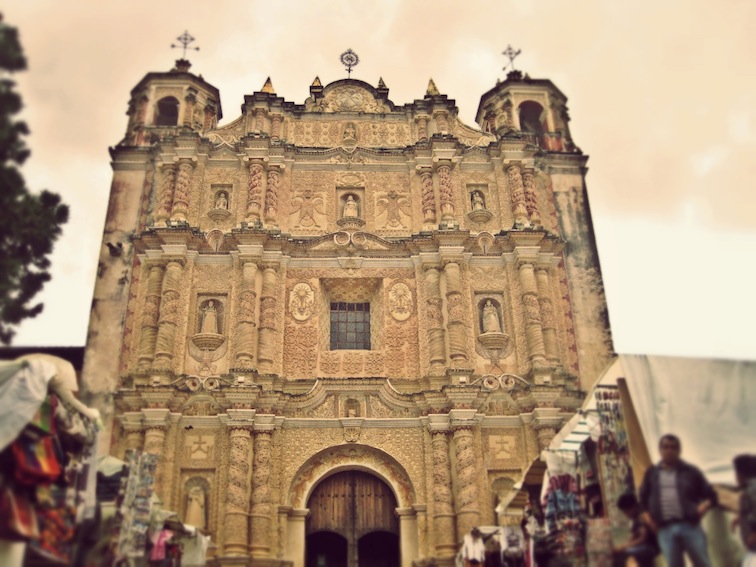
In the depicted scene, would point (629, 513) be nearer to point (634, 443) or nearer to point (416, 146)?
point (634, 443)

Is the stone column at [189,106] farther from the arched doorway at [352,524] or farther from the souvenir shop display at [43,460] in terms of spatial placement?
the souvenir shop display at [43,460]

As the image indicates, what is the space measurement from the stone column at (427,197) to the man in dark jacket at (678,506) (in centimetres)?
1103

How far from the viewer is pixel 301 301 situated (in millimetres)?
15883

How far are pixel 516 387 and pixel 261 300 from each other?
592 centimetres

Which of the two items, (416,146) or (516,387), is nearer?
(516,387)

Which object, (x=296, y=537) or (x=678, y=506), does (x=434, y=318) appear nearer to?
(x=296, y=537)

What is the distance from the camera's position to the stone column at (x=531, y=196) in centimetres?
1683

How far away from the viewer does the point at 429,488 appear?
13.8 meters

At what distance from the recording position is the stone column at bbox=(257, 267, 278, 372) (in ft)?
48.8

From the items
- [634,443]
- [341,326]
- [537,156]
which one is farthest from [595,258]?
[634,443]

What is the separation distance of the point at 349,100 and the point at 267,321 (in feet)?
23.4

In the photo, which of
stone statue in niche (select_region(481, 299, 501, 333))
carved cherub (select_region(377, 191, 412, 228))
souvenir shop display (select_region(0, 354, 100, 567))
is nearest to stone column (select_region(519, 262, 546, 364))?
stone statue in niche (select_region(481, 299, 501, 333))

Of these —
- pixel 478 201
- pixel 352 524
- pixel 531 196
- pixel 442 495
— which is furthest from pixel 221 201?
pixel 442 495

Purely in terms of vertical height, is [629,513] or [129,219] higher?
[129,219]
